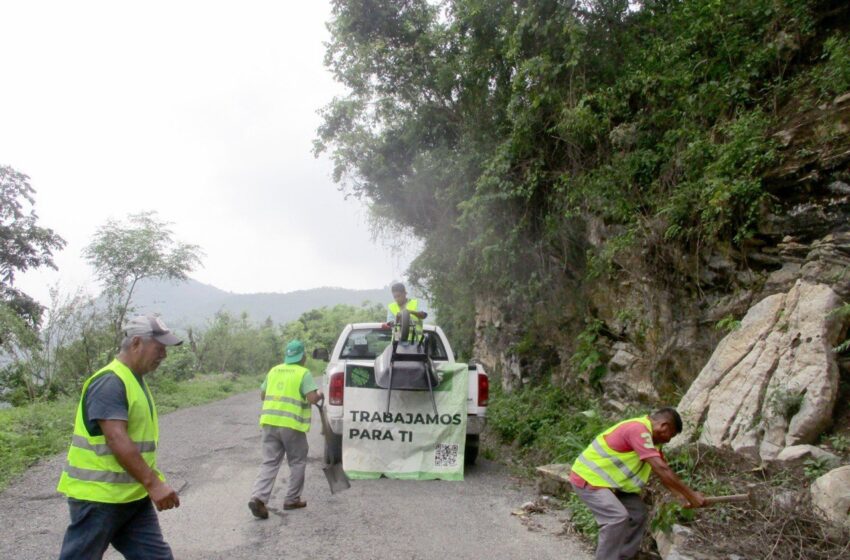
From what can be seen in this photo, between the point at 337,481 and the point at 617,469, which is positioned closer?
the point at 617,469

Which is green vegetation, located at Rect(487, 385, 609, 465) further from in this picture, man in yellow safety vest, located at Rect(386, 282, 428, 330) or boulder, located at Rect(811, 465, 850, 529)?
boulder, located at Rect(811, 465, 850, 529)

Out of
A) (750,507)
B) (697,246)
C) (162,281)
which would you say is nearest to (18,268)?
(162,281)

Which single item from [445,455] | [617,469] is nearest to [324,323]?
[445,455]

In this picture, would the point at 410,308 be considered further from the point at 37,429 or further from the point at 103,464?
the point at 37,429

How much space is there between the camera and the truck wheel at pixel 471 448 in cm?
739

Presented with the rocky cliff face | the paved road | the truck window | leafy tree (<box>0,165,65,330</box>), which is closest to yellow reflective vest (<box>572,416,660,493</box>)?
the paved road

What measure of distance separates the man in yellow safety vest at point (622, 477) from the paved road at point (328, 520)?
83cm

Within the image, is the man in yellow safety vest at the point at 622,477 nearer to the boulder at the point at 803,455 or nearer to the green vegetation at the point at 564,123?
the boulder at the point at 803,455

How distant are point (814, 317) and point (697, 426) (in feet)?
4.35

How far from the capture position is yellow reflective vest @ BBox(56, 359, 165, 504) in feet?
8.90

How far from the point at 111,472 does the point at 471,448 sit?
17.2 feet

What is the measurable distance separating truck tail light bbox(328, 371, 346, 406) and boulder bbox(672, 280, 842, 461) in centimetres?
354

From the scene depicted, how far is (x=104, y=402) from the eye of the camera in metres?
2.70

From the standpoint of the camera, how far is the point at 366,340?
835 cm
